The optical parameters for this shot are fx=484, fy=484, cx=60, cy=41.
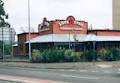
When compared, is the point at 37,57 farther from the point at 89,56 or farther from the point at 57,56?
the point at 89,56

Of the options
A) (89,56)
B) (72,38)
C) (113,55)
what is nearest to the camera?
(113,55)

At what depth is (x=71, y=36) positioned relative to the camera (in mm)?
69750

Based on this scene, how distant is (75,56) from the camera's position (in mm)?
53719

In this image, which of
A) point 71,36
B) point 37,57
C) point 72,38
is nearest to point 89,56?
point 37,57

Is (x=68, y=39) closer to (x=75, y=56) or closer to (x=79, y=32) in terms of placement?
(x=79, y=32)

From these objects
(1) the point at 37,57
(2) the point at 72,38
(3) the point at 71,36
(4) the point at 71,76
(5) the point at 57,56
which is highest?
(3) the point at 71,36

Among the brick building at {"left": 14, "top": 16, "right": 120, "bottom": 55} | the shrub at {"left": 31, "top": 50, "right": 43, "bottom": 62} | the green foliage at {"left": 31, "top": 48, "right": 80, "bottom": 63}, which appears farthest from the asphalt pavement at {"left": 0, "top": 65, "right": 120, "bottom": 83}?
the brick building at {"left": 14, "top": 16, "right": 120, "bottom": 55}

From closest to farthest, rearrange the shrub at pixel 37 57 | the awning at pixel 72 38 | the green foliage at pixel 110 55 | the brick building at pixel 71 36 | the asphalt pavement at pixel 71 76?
the asphalt pavement at pixel 71 76, the green foliage at pixel 110 55, the shrub at pixel 37 57, the awning at pixel 72 38, the brick building at pixel 71 36

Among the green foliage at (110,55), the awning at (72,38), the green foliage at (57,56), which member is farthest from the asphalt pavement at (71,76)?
the awning at (72,38)

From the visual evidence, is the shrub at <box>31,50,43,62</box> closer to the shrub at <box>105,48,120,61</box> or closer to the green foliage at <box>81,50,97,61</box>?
the green foliage at <box>81,50,97,61</box>

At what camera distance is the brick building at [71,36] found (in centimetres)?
6750

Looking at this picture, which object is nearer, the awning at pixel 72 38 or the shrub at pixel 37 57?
the shrub at pixel 37 57

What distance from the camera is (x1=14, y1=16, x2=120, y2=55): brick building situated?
67500 millimetres

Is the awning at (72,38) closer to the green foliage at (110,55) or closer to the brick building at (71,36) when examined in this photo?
the brick building at (71,36)
